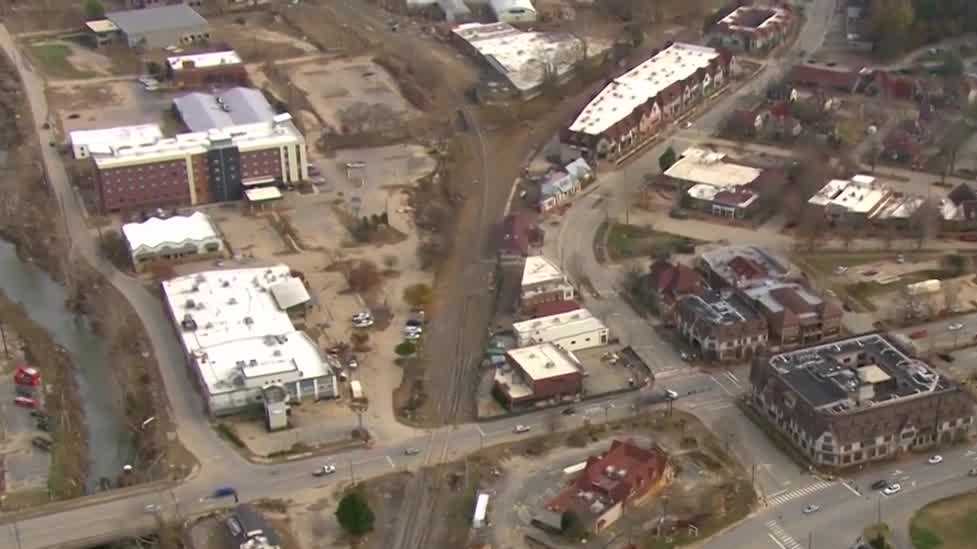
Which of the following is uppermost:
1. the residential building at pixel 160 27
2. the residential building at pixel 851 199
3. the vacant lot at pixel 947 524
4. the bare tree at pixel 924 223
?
the vacant lot at pixel 947 524

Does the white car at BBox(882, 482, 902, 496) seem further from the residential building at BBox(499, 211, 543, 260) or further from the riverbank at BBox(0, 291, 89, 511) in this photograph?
the riverbank at BBox(0, 291, 89, 511)

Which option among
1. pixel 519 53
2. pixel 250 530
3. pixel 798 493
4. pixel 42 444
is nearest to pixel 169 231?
pixel 42 444

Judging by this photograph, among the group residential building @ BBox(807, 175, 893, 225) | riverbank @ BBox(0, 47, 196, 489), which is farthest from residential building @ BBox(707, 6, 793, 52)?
riverbank @ BBox(0, 47, 196, 489)

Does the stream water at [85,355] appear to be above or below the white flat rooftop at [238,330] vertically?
below

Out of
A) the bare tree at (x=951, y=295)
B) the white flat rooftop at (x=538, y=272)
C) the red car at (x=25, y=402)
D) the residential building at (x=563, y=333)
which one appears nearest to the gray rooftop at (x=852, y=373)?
the bare tree at (x=951, y=295)

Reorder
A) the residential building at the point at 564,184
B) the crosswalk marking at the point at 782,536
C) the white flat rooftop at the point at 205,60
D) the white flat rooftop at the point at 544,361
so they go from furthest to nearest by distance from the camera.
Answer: the white flat rooftop at the point at 205,60, the residential building at the point at 564,184, the white flat rooftop at the point at 544,361, the crosswalk marking at the point at 782,536

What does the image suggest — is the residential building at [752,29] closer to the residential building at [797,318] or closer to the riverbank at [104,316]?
the residential building at [797,318]
